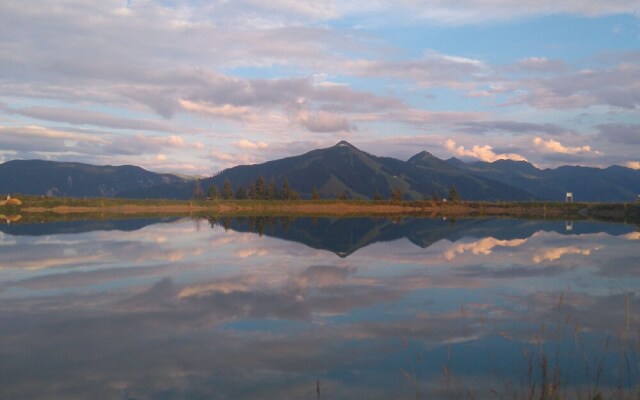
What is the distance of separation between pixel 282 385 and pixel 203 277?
1255 cm

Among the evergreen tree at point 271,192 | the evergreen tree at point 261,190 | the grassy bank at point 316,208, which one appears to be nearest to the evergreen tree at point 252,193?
the evergreen tree at point 261,190

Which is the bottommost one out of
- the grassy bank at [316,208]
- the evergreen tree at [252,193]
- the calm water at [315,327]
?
the calm water at [315,327]

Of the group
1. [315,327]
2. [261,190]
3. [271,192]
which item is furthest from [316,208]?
[315,327]

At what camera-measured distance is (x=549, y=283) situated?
20438mm

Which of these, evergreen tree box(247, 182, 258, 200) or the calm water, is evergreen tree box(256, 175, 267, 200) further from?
the calm water

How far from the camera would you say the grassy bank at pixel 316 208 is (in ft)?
303

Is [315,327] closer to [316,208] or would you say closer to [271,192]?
[316,208]

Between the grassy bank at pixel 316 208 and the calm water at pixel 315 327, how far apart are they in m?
72.6

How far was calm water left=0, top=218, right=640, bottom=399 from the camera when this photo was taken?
9.57 m

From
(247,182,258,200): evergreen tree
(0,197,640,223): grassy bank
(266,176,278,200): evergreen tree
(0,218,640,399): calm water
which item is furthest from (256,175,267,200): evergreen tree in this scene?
(0,218,640,399): calm water

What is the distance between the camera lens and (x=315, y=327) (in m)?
13.5

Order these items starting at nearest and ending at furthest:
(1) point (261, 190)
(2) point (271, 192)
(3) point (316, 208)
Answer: (3) point (316, 208) → (2) point (271, 192) → (1) point (261, 190)

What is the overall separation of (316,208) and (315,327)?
333ft

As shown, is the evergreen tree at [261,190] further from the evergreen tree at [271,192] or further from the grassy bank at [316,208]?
the grassy bank at [316,208]
